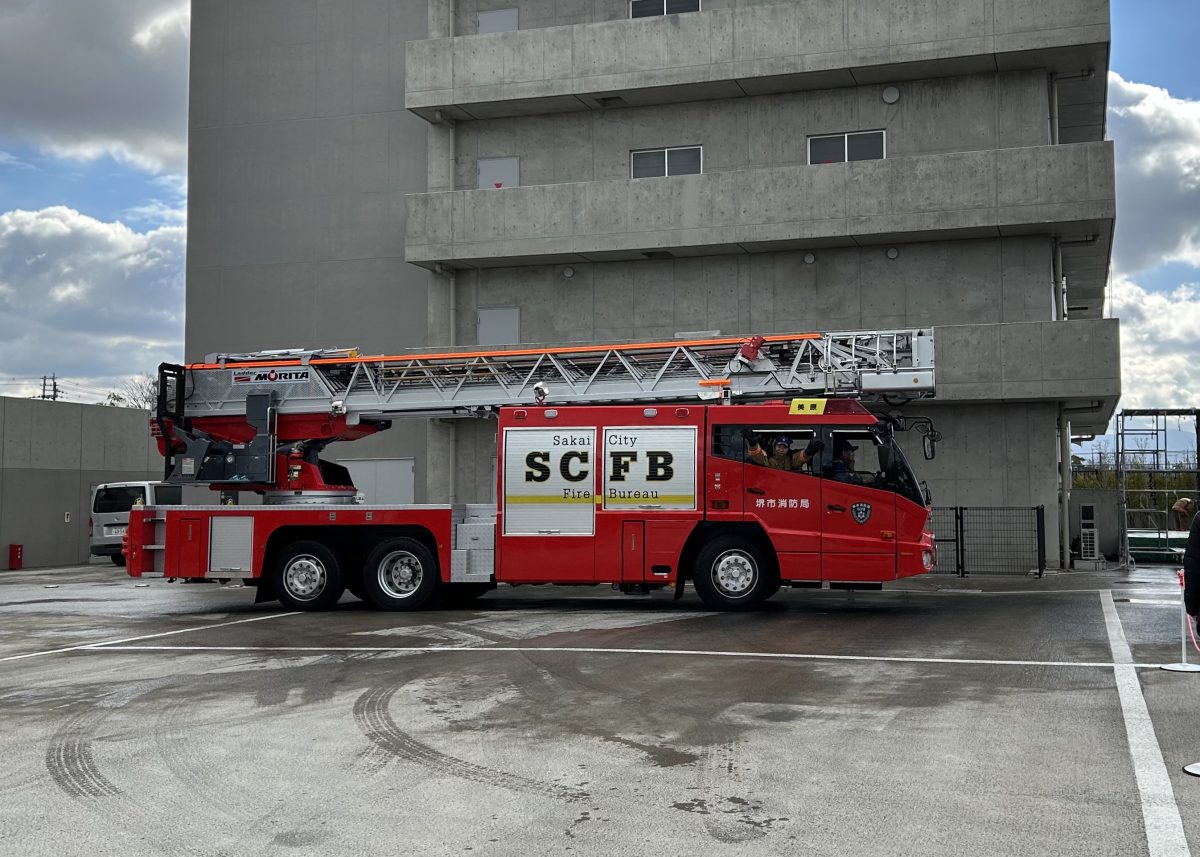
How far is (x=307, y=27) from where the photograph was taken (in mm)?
30422

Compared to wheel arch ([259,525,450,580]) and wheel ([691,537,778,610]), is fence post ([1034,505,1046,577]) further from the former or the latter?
wheel arch ([259,525,450,580])

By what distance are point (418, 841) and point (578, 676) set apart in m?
4.93

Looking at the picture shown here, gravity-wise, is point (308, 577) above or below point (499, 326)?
below

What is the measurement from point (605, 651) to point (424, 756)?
486cm

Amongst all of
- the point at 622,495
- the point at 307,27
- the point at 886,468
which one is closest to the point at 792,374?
the point at 886,468

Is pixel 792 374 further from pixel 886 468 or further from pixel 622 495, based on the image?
pixel 622 495

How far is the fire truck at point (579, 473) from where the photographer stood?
1591 centimetres

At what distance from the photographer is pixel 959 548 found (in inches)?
892

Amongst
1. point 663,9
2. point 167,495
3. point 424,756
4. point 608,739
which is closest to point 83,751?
point 424,756

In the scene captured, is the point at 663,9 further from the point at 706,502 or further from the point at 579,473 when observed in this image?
the point at 706,502

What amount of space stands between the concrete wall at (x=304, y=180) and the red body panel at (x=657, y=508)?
41.2 ft

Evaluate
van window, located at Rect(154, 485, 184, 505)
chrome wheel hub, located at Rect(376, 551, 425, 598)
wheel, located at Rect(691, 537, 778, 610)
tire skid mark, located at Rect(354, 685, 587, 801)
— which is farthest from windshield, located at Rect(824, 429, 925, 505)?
van window, located at Rect(154, 485, 184, 505)

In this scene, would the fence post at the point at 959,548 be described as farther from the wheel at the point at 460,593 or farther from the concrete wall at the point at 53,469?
the concrete wall at the point at 53,469

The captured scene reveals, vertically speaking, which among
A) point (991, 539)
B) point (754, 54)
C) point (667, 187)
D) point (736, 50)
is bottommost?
point (991, 539)
